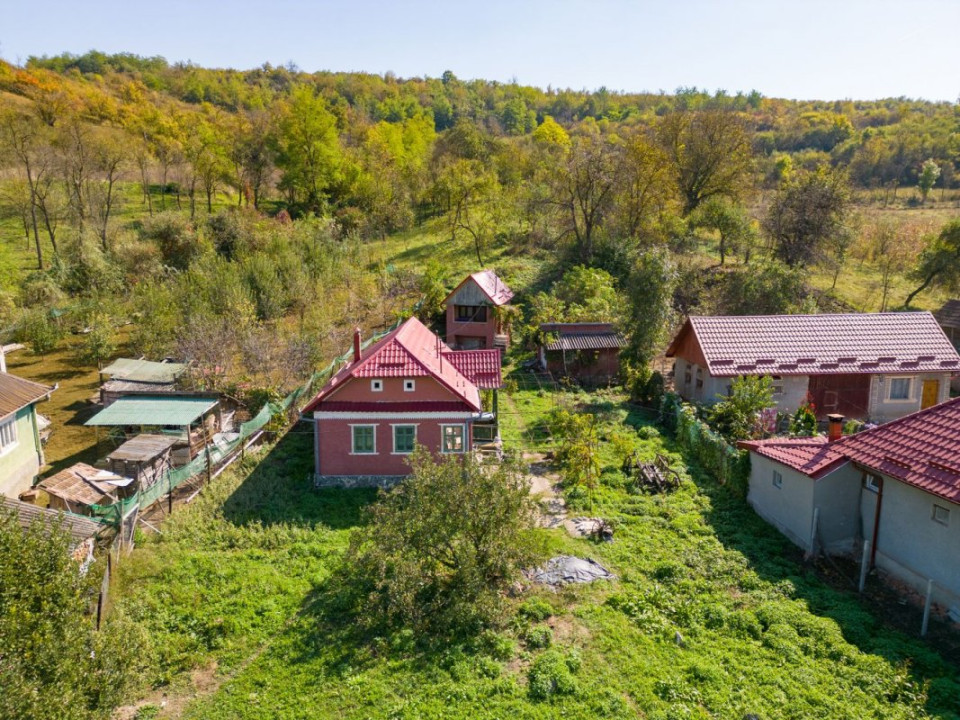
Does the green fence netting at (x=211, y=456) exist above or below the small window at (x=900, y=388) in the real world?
below

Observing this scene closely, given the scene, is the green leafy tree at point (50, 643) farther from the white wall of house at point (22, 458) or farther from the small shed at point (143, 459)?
the white wall of house at point (22, 458)

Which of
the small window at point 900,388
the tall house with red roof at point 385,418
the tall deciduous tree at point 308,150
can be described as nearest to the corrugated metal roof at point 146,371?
the tall house with red roof at point 385,418

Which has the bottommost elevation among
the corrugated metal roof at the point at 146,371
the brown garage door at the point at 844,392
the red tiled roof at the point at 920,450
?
the brown garage door at the point at 844,392

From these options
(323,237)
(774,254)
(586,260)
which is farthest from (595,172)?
(323,237)

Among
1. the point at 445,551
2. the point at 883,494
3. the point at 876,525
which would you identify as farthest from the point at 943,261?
the point at 445,551

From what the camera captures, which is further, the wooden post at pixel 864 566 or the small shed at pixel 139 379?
the small shed at pixel 139 379

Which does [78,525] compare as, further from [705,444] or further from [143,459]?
[705,444]

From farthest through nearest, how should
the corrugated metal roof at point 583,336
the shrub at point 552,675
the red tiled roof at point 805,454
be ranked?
the corrugated metal roof at point 583,336 < the red tiled roof at point 805,454 < the shrub at point 552,675
